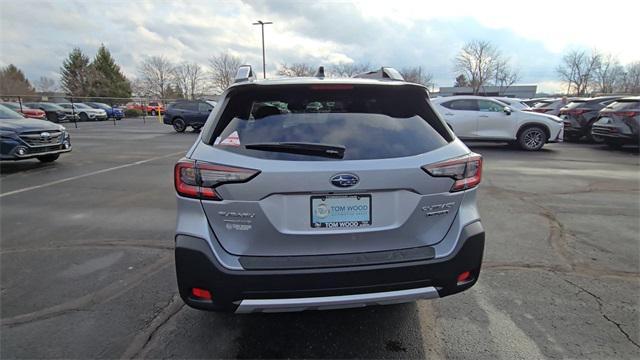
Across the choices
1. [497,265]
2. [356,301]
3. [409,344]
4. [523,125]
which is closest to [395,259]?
[356,301]

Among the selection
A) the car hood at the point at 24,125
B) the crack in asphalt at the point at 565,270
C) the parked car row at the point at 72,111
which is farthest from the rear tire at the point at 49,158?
the parked car row at the point at 72,111

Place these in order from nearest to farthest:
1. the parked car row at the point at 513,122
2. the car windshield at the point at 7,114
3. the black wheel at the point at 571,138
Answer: the car windshield at the point at 7,114 → the parked car row at the point at 513,122 → the black wheel at the point at 571,138

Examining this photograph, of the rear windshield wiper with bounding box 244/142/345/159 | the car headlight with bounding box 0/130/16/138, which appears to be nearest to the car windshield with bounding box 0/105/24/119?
the car headlight with bounding box 0/130/16/138

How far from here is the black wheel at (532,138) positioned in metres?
12.3

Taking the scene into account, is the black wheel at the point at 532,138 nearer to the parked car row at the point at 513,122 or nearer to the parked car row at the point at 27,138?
the parked car row at the point at 513,122

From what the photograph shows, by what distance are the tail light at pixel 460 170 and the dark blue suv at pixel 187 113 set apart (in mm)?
20431

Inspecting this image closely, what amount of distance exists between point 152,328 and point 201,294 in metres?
0.88

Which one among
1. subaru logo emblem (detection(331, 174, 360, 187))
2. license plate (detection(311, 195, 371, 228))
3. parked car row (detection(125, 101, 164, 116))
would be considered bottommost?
license plate (detection(311, 195, 371, 228))

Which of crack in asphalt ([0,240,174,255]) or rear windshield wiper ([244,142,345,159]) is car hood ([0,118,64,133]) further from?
rear windshield wiper ([244,142,345,159])

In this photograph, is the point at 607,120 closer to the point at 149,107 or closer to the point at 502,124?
the point at 502,124

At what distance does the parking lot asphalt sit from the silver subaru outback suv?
60cm

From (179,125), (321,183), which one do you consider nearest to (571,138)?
(321,183)

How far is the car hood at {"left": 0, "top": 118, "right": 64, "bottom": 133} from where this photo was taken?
27.8 feet

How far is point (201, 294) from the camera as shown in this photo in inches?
87.7
